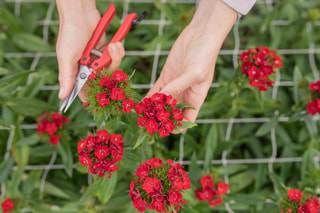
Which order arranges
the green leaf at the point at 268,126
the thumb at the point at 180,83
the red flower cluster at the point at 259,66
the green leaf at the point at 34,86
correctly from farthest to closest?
the green leaf at the point at 268,126 → the green leaf at the point at 34,86 → the red flower cluster at the point at 259,66 → the thumb at the point at 180,83

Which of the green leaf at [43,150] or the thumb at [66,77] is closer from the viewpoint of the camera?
the thumb at [66,77]

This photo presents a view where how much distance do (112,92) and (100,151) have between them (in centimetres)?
39

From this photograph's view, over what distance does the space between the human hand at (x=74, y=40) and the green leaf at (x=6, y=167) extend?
3.89 ft

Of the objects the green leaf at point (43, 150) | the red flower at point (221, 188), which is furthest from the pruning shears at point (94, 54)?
the red flower at point (221, 188)

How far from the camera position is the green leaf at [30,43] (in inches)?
117

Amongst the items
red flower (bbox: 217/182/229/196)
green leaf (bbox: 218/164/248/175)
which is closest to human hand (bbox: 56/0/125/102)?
red flower (bbox: 217/182/229/196)

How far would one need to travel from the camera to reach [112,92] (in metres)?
1.52

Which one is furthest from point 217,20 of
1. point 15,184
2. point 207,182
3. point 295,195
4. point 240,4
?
point 15,184

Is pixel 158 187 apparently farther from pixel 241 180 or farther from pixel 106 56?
pixel 241 180

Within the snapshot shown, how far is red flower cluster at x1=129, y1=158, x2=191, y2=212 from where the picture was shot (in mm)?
1486

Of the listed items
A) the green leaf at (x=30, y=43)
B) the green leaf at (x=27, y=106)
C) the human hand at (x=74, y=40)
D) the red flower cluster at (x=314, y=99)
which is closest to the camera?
the human hand at (x=74, y=40)

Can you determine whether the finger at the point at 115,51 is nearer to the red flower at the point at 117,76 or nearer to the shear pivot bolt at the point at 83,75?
the shear pivot bolt at the point at 83,75

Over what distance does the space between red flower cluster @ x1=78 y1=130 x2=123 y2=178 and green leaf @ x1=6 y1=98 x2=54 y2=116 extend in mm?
982

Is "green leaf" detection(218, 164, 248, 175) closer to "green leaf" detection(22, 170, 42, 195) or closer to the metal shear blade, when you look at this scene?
the metal shear blade
